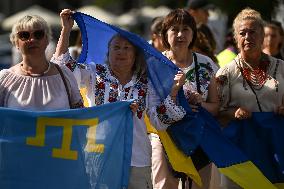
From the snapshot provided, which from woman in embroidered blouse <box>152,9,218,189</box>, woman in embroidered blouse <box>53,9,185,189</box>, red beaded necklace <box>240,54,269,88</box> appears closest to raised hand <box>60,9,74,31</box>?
woman in embroidered blouse <box>53,9,185,189</box>

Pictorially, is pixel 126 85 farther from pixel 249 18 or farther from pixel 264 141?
pixel 264 141

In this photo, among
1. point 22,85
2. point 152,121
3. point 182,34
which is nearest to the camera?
point 22,85

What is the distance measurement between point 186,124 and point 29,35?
1.56 m

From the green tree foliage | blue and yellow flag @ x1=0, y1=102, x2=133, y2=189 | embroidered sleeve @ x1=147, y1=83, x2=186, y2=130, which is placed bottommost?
blue and yellow flag @ x1=0, y1=102, x2=133, y2=189

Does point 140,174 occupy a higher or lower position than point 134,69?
lower

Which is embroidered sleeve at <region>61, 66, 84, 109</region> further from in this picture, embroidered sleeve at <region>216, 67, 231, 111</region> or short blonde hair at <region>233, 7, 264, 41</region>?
short blonde hair at <region>233, 7, 264, 41</region>

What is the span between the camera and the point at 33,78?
271 inches

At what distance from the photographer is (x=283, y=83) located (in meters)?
8.18

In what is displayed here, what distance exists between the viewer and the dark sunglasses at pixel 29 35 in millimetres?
6859

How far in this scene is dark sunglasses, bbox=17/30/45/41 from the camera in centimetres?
686

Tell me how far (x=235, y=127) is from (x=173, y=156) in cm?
72

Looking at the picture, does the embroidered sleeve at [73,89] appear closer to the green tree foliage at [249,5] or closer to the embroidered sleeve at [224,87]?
the embroidered sleeve at [224,87]

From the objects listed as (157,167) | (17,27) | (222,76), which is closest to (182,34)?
(222,76)

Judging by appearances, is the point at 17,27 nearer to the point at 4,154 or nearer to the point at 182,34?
the point at 4,154
